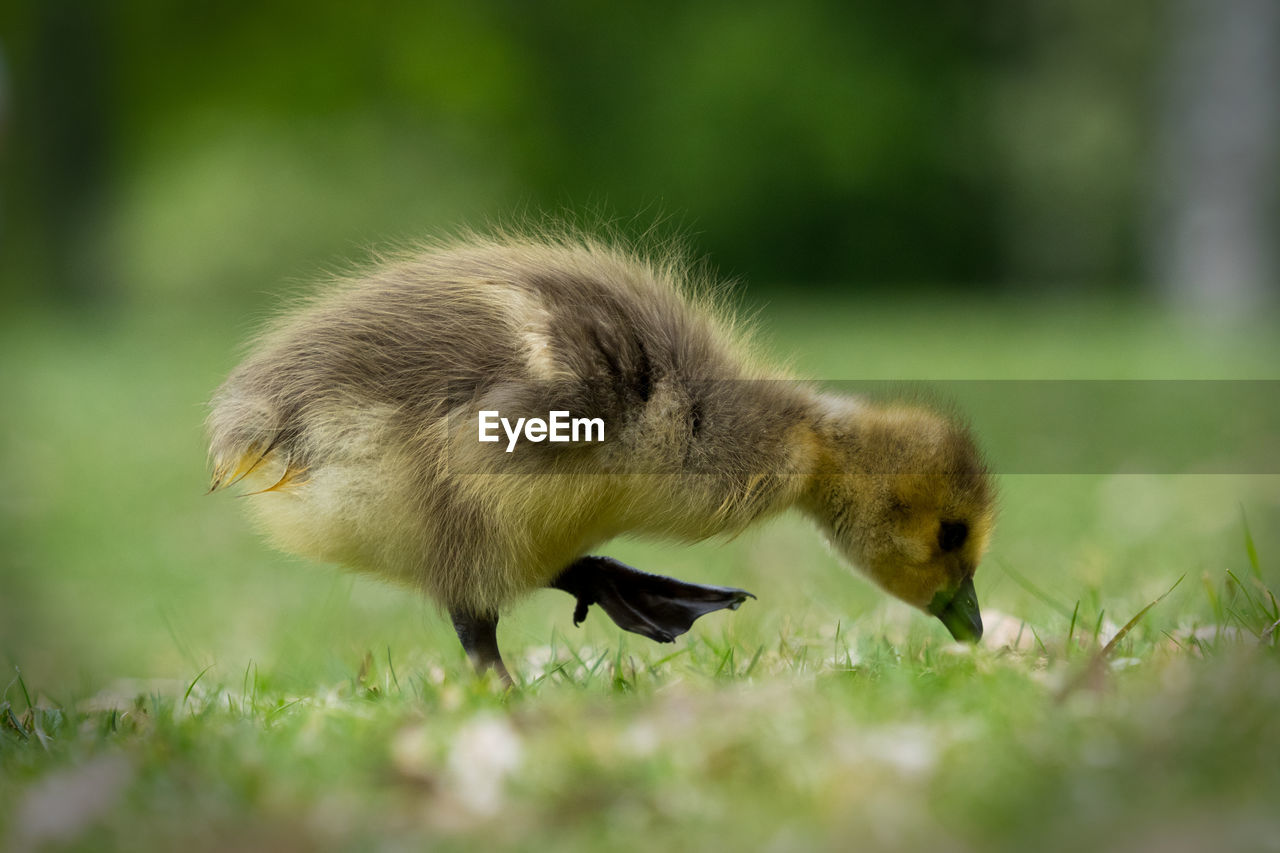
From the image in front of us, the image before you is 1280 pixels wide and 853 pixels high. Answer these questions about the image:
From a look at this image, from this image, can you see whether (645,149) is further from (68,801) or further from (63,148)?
(68,801)

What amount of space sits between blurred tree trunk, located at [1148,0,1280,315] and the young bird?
10140 mm

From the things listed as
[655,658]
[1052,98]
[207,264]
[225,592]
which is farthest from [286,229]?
[655,658]

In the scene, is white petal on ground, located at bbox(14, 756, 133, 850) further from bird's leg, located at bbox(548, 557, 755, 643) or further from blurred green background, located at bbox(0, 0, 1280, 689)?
blurred green background, located at bbox(0, 0, 1280, 689)

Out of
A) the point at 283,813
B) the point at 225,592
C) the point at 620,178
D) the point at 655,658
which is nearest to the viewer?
the point at 283,813

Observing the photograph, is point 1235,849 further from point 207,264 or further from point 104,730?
point 207,264

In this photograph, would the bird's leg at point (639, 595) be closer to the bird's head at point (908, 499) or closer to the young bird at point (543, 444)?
the young bird at point (543, 444)

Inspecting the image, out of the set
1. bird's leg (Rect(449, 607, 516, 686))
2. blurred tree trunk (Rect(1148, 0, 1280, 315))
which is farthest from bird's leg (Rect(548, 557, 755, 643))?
blurred tree trunk (Rect(1148, 0, 1280, 315))

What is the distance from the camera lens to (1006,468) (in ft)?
22.9

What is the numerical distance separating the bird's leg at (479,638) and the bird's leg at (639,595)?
0.32 meters

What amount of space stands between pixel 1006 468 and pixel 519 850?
5.57 m

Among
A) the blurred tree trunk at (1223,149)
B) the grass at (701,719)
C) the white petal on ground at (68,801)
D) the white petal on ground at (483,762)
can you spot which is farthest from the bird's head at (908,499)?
the blurred tree trunk at (1223,149)

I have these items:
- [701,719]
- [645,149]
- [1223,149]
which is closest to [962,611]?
[701,719]

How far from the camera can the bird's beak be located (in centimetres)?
329

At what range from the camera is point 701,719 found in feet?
7.17
